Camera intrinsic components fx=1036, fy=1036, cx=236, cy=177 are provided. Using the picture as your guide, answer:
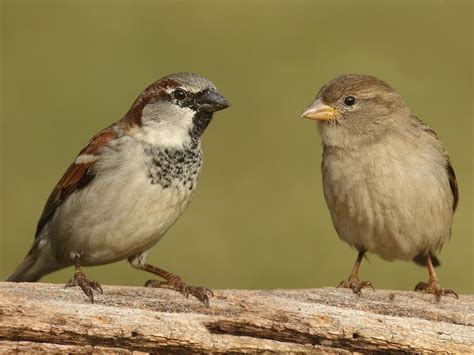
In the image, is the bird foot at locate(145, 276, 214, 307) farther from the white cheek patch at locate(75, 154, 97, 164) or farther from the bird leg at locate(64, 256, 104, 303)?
the white cheek patch at locate(75, 154, 97, 164)

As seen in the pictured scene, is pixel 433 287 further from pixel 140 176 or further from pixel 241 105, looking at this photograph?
pixel 241 105

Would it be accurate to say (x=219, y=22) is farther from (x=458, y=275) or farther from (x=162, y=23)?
(x=458, y=275)

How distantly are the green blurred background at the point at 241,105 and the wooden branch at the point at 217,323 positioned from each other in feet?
8.32

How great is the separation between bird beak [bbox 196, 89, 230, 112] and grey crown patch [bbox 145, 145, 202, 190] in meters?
0.24

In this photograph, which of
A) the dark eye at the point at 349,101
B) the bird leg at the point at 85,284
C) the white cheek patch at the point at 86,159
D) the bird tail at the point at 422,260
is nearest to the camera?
the bird leg at the point at 85,284

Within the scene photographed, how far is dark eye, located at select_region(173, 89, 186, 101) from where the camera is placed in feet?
16.1

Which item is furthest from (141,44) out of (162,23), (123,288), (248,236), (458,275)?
(123,288)

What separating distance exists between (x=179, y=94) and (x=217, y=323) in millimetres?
1203

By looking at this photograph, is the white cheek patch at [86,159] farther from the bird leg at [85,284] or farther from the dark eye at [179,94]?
the bird leg at [85,284]

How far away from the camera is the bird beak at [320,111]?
5.26 m

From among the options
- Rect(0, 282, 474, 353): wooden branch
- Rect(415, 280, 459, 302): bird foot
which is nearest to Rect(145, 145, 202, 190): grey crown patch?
Rect(0, 282, 474, 353): wooden branch

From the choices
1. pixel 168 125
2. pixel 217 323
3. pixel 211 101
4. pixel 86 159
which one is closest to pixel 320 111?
pixel 211 101

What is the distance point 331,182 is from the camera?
5.21 meters

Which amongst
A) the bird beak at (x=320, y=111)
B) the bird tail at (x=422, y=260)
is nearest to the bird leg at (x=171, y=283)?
the bird beak at (x=320, y=111)
